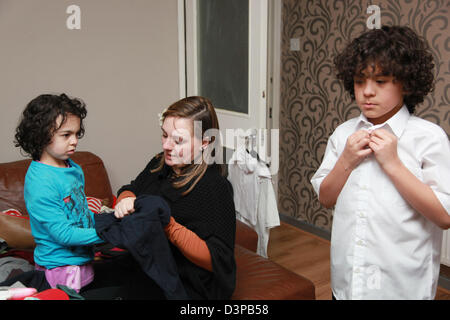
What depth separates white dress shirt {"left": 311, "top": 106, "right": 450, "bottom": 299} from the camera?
991mm

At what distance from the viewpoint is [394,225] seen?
1018 millimetres

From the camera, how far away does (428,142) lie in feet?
3.24

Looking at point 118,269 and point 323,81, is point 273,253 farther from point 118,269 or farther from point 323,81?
point 118,269

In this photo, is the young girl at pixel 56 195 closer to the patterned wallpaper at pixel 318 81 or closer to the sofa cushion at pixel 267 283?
the sofa cushion at pixel 267 283

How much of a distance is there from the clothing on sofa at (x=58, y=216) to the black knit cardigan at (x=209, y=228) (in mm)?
275

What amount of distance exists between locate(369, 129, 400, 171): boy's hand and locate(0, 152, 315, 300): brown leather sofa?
0.79 m

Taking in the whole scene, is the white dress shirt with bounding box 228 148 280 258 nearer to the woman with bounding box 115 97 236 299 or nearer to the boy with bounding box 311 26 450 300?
the woman with bounding box 115 97 236 299

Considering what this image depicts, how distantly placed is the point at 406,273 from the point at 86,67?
8.10 feet

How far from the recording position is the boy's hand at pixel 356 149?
1.00 m

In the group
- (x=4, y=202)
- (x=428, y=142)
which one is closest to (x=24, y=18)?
(x=4, y=202)

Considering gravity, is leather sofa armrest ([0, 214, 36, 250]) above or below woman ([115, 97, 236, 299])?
below

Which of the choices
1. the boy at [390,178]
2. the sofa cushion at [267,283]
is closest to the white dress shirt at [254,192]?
the sofa cushion at [267,283]

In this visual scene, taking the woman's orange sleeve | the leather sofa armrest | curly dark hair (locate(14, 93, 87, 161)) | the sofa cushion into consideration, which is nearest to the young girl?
curly dark hair (locate(14, 93, 87, 161))

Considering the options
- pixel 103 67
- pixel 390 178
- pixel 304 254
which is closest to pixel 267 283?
pixel 390 178
